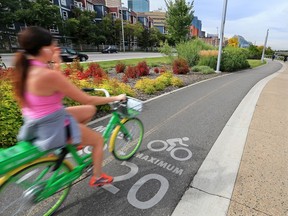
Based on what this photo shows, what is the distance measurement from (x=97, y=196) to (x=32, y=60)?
178 centimetres

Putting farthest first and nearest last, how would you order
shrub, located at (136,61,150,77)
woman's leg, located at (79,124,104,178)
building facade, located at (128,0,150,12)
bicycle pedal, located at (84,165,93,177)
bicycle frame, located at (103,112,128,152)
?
1. building facade, located at (128,0,150,12)
2. shrub, located at (136,61,150,77)
3. bicycle frame, located at (103,112,128,152)
4. bicycle pedal, located at (84,165,93,177)
5. woman's leg, located at (79,124,104,178)

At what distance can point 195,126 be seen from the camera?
483 cm

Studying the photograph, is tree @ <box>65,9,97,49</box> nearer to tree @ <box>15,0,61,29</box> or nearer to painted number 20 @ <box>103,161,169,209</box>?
tree @ <box>15,0,61,29</box>

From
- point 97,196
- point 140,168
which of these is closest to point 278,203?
point 140,168

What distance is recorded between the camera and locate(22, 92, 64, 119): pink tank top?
1.64m

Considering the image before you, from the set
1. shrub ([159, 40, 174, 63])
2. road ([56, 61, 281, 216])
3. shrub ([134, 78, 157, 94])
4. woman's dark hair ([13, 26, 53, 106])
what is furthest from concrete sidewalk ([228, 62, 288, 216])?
shrub ([159, 40, 174, 63])

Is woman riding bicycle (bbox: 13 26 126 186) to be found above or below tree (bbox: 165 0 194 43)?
below

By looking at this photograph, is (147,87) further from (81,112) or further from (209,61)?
(209,61)

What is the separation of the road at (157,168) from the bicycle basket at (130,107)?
917 millimetres

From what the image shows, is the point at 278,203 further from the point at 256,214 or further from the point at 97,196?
the point at 97,196

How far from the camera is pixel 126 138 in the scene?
323 cm

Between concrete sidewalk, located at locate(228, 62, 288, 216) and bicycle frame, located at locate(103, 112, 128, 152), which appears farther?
bicycle frame, located at locate(103, 112, 128, 152)

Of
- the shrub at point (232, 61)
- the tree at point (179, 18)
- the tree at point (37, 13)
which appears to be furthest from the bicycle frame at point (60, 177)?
the tree at point (37, 13)

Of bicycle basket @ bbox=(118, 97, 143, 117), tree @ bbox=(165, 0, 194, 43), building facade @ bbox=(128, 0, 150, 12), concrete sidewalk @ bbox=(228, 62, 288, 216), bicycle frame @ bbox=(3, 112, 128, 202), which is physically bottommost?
concrete sidewalk @ bbox=(228, 62, 288, 216)
